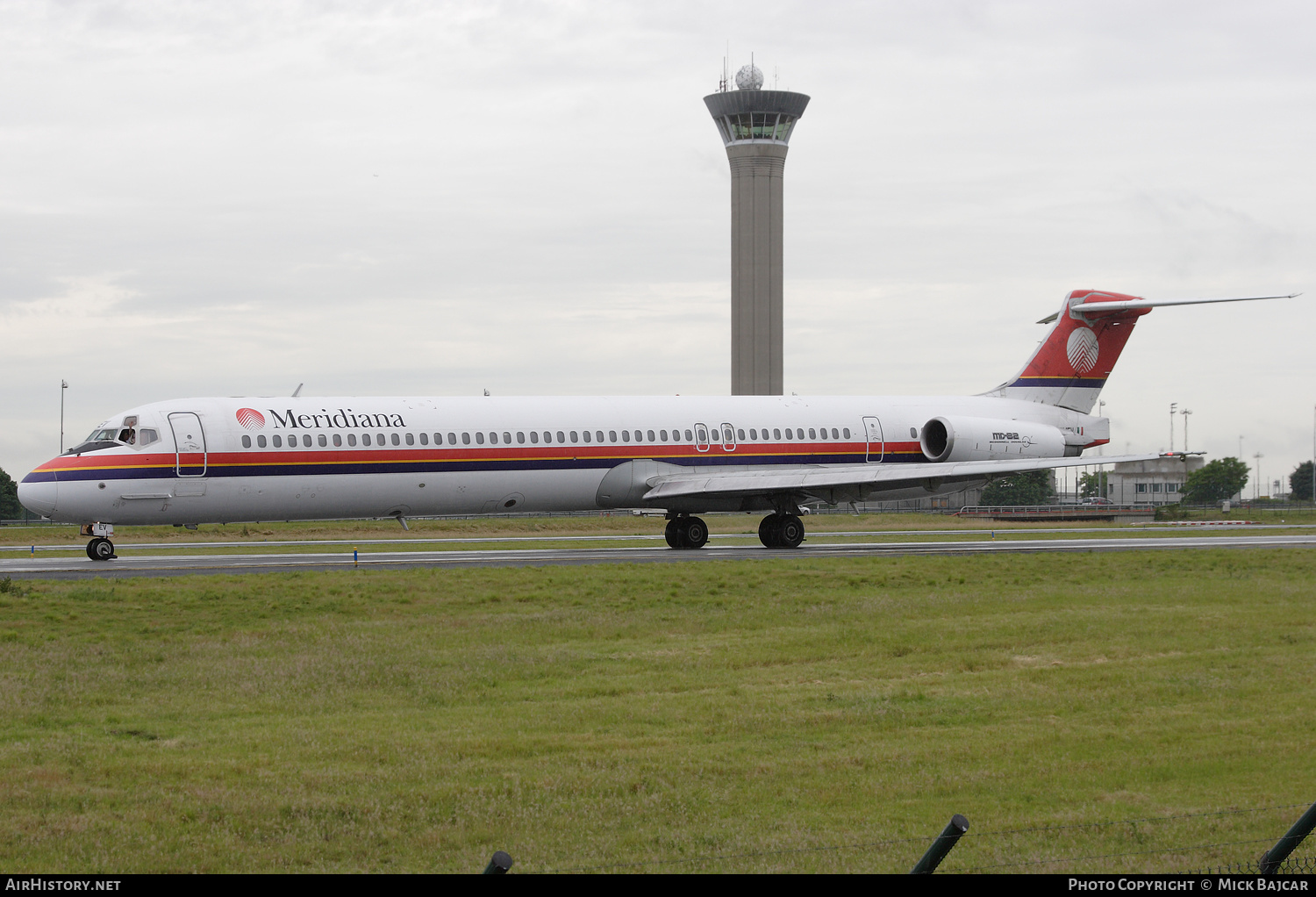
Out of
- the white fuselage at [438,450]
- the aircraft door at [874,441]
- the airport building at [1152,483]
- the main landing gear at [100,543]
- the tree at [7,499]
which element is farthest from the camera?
the airport building at [1152,483]

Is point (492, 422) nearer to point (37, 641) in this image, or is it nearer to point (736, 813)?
point (37, 641)

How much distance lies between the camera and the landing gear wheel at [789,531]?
36094 mm

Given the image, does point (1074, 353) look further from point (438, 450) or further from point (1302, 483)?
point (1302, 483)

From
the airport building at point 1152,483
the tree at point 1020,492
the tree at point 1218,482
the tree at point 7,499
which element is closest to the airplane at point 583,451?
the tree at point 7,499

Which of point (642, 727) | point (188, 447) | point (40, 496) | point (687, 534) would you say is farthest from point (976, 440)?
point (642, 727)

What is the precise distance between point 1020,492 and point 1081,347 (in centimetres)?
9479

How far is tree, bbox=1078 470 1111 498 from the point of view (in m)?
160

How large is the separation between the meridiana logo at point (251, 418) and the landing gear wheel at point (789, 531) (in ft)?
45.1

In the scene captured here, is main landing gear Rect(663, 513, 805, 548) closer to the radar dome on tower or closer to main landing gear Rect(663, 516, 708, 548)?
main landing gear Rect(663, 516, 708, 548)

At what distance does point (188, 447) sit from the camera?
29.4m

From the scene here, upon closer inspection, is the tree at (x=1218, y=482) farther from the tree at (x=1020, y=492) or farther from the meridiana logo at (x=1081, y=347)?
the meridiana logo at (x=1081, y=347)

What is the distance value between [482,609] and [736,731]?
9.34 meters

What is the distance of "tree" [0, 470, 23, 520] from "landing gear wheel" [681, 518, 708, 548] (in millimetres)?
66620

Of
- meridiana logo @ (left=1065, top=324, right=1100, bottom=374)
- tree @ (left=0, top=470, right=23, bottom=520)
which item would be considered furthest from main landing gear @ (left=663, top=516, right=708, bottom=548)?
tree @ (left=0, top=470, right=23, bottom=520)
